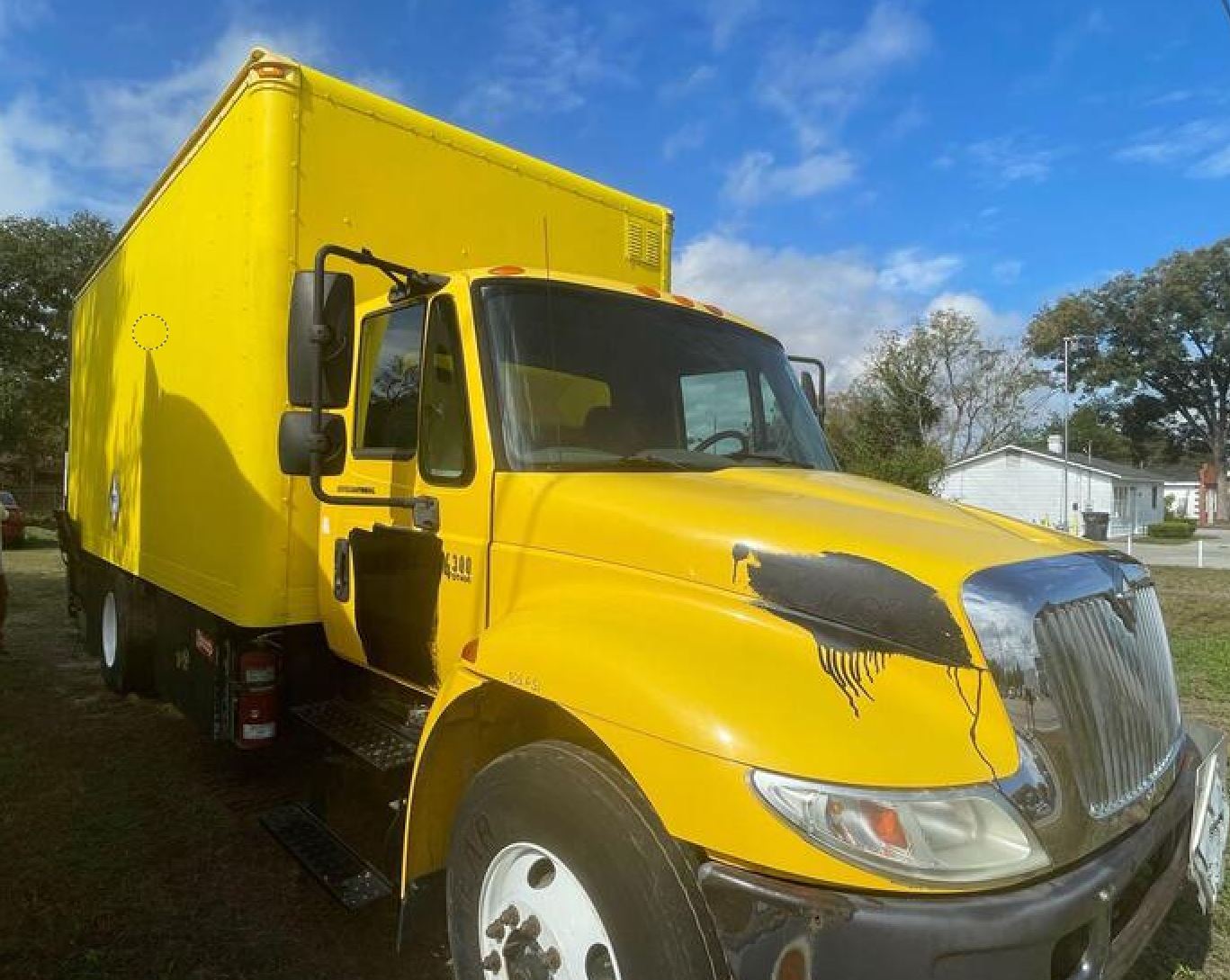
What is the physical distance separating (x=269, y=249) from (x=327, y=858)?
2483 mm

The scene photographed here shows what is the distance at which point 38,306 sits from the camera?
2923 cm

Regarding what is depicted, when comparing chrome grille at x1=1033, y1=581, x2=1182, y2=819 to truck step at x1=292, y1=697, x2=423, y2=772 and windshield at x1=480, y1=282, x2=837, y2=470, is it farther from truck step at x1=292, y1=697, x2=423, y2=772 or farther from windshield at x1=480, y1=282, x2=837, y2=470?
truck step at x1=292, y1=697, x2=423, y2=772

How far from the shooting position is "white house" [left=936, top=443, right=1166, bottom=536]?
135 feet

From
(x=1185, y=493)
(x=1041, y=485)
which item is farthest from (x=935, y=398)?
(x=1185, y=493)

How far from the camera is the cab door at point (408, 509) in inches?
116

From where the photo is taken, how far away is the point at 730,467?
3035mm

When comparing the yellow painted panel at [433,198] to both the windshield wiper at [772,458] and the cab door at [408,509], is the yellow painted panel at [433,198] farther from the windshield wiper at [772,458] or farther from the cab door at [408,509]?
the windshield wiper at [772,458]

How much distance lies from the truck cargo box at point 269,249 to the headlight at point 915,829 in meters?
2.29

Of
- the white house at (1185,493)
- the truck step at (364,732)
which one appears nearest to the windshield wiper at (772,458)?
the truck step at (364,732)

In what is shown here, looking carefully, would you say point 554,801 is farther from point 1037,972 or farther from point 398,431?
point 398,431

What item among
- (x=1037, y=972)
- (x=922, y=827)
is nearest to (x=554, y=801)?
(x=922, y=827)

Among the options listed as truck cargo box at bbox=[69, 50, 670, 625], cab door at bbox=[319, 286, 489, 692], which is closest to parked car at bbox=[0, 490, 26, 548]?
truck cargo box at bbox=[69, 50, 670, 625]

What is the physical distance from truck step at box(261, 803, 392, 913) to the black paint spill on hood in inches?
71.6

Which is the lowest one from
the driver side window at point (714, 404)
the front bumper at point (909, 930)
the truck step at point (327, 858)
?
the truck step at point (327, 858)
